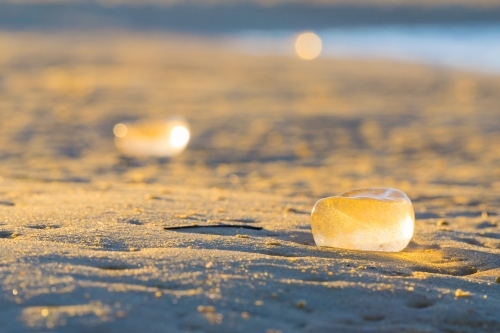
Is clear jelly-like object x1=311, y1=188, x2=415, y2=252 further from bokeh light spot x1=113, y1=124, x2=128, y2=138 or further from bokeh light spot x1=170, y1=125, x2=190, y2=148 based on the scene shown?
bokeh light spot x1=113, y1=124, x2=128, y2=138

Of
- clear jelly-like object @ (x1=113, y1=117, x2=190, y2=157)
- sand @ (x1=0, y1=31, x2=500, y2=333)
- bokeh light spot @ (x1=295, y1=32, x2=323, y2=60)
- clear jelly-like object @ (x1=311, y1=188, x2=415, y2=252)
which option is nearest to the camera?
sand @ (x1=0, y1=31, x2=500, y2=333)

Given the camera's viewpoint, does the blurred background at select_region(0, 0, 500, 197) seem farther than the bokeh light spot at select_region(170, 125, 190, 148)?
No

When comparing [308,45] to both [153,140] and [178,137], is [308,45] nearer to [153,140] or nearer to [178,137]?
[178,137]

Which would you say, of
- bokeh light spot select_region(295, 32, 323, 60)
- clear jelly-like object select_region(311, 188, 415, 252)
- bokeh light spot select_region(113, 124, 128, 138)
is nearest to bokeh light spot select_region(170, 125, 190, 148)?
bokeh light spot select_region(113, 124, 128, 138)

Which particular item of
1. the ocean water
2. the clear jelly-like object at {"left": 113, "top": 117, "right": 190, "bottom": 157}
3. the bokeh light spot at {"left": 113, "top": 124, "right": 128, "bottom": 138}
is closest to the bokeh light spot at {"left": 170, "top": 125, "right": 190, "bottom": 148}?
the clear jelly-like object at {"left": 113, "top": 117, "right": 190, "bottom": 157}

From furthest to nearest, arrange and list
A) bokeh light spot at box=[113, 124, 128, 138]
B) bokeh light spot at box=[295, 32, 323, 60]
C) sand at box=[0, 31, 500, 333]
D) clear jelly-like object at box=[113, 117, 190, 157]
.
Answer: bokeh light spot at box=[295, 32, 323, 60] < bokeh light spot at box=[113, 124, 128, 138] < clear jelly-like object at box=[113, 117, 190, 157] < sand at box=[0, 31, 500, 333]

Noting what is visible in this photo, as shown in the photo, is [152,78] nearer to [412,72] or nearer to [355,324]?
[412,72]

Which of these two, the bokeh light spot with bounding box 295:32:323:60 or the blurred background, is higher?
the bokeh light spot with bounding box 295:32:323:60

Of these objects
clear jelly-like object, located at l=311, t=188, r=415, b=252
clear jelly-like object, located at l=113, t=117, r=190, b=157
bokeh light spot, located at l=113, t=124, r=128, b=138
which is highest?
bokeh light spot, located at l=113, t=124, r=128, b=138

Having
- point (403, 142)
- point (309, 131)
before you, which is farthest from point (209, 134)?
point (403, 142)

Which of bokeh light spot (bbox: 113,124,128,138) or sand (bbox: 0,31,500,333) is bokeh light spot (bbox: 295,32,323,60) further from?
bokeh light spot (bbox: 113,124,128,138)
